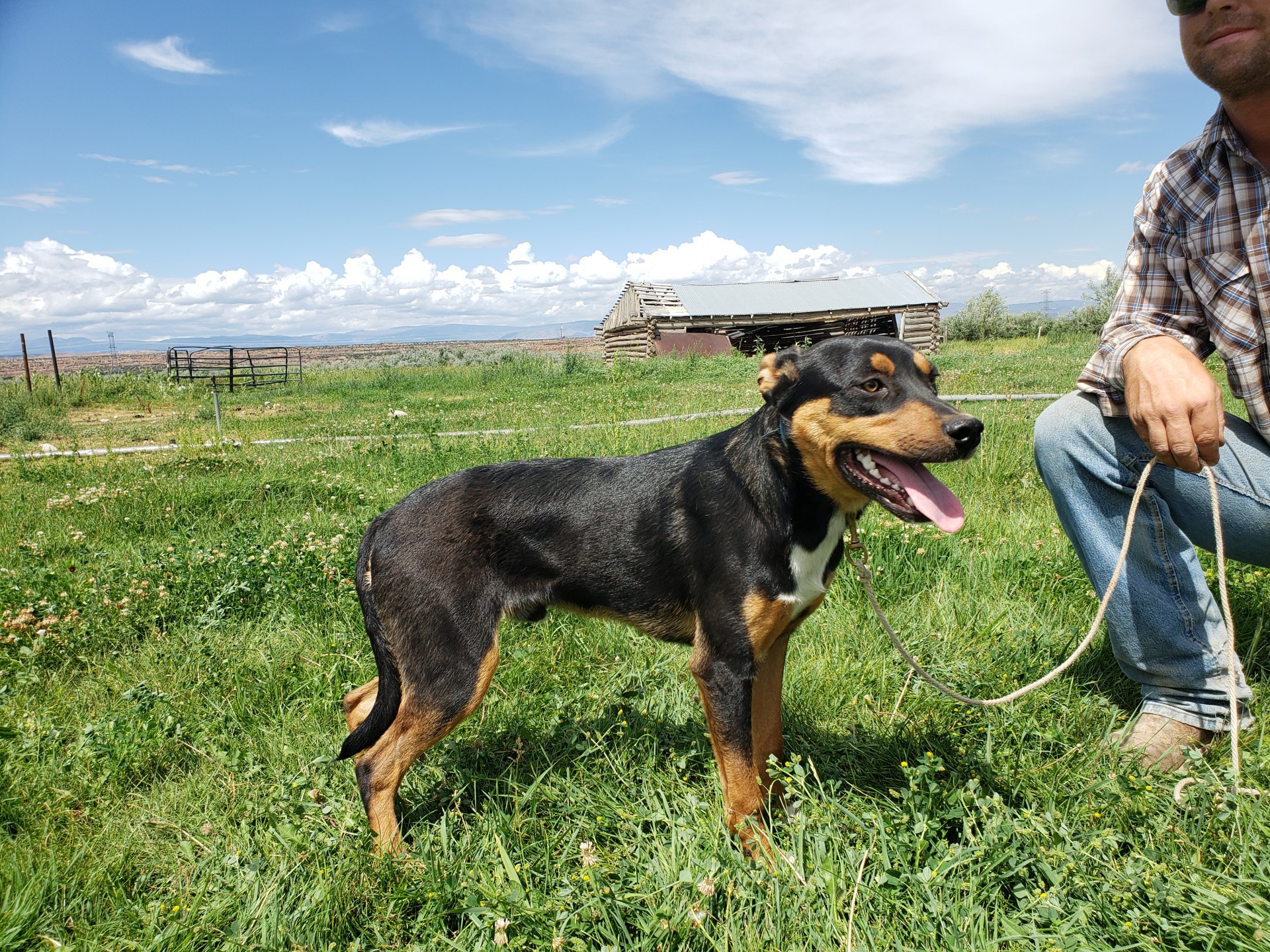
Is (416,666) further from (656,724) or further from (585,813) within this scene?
(656,724)

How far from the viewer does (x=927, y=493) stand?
2607mm

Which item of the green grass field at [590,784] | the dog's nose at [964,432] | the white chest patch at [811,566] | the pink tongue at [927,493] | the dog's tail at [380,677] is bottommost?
the green grass field at [590,784]

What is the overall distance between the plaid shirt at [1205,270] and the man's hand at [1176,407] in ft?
0.75

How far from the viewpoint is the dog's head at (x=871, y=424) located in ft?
8.38

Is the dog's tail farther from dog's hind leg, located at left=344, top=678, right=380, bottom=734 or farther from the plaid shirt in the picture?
the plaid shirt

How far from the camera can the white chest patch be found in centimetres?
284

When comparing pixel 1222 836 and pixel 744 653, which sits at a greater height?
pixel 744 653

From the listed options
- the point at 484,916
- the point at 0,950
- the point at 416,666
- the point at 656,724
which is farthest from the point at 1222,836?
the point at 0,950

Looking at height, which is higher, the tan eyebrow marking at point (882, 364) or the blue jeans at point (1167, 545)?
the tan eyebrow marking at point (882, 364)

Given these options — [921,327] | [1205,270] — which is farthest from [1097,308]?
[1205,270]

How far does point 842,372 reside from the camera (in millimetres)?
2814

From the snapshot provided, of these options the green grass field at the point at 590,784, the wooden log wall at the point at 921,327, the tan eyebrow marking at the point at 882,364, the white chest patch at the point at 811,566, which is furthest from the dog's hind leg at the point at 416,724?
the wooden log wall at the point at 921,327

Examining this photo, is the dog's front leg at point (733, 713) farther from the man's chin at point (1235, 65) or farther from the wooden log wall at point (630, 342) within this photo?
the wooden log wall at point (630, 342)

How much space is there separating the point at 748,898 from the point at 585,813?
74cm
